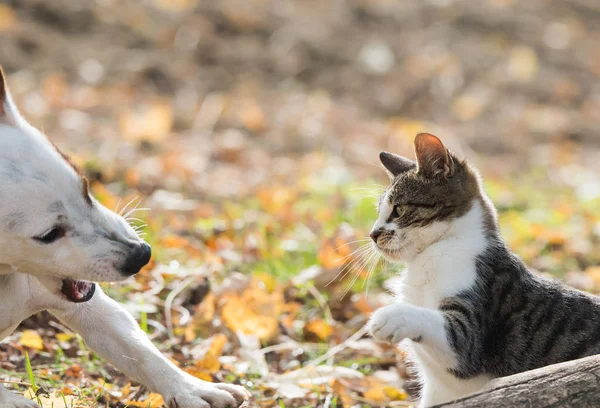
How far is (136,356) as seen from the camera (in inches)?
124

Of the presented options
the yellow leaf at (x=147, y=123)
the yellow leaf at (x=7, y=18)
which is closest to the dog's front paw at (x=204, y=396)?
the yellow leaf at (x=147, y=123)

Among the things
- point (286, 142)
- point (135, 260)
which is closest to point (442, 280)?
point (135, 260)

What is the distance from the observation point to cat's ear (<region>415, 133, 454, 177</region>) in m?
3.32

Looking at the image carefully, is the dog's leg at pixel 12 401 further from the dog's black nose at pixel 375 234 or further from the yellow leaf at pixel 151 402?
the dog's black nose at pixel 375 234

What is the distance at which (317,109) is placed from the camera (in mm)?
8594

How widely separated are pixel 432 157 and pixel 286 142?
467cm

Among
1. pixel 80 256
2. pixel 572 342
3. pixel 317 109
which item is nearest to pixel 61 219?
pixel 80 256

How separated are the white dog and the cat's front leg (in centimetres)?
64

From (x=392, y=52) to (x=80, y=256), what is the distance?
7450 mm

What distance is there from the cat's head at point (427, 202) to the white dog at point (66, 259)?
2.81ft

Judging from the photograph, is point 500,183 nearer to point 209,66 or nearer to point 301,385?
point 209,66

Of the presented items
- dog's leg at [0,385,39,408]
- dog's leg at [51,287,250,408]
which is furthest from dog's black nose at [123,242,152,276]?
dog's leg at [0,385,39,408]

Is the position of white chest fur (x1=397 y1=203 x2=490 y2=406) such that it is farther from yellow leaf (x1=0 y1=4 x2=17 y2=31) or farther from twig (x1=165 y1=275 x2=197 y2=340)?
yellow leaf (x1=0 y1=4 x2=17 y2=31)

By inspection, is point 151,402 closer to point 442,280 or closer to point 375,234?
point 375,234
